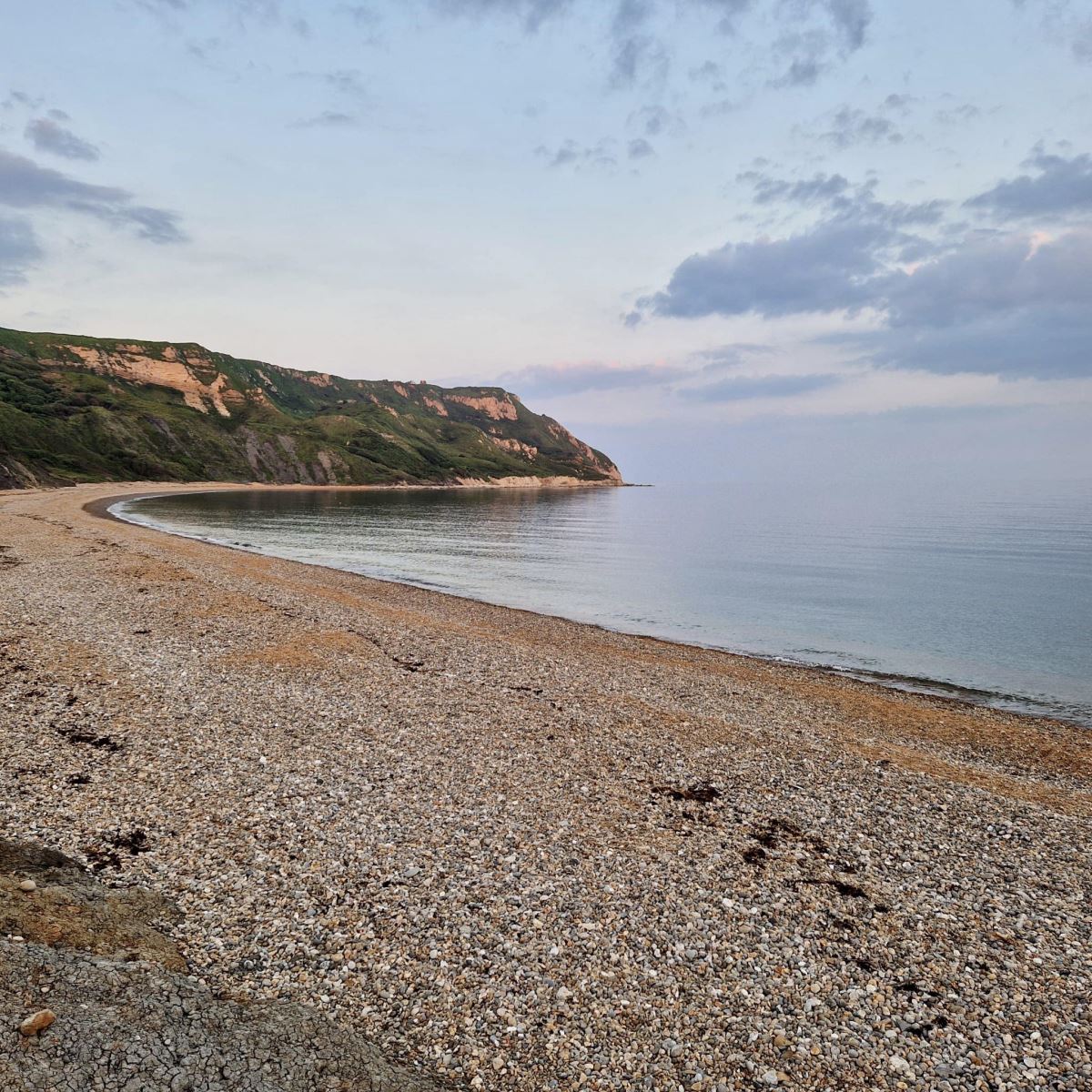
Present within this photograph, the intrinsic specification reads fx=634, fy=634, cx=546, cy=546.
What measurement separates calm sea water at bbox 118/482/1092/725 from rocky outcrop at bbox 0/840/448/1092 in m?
29.8

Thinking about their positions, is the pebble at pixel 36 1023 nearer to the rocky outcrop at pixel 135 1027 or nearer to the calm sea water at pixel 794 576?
the rocky outcrop at pixel 135 1027

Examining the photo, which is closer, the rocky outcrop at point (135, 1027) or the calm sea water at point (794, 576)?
the rocky outcrop at point (135, 1027)

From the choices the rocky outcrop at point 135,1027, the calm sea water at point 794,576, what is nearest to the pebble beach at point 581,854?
the rocky outcrop at point 135,1027

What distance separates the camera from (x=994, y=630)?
129 ft

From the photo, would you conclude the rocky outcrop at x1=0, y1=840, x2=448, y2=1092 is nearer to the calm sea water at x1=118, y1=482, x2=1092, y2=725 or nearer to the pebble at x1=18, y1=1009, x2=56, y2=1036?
the pebble at x1=18, y1=1009, x2=56, y2=1036

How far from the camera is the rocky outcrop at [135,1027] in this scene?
6.43 m

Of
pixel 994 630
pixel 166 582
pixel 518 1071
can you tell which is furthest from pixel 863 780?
pixel 166 582

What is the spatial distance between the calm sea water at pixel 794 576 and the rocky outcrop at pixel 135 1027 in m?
29.8

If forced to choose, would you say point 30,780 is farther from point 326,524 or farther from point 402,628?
point 326,524

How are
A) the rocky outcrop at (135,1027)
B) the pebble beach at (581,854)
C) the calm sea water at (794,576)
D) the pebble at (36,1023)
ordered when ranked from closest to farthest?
the rocky outcrop at (135,1027), the pebble at (36,1023), the pebble beach at (581,854), the calm sea water at (794,576)

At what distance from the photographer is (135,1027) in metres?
7.02

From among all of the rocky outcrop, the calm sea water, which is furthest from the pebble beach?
the calm sea water

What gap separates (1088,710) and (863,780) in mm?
17143

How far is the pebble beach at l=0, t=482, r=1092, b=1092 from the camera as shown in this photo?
27.1 feet
